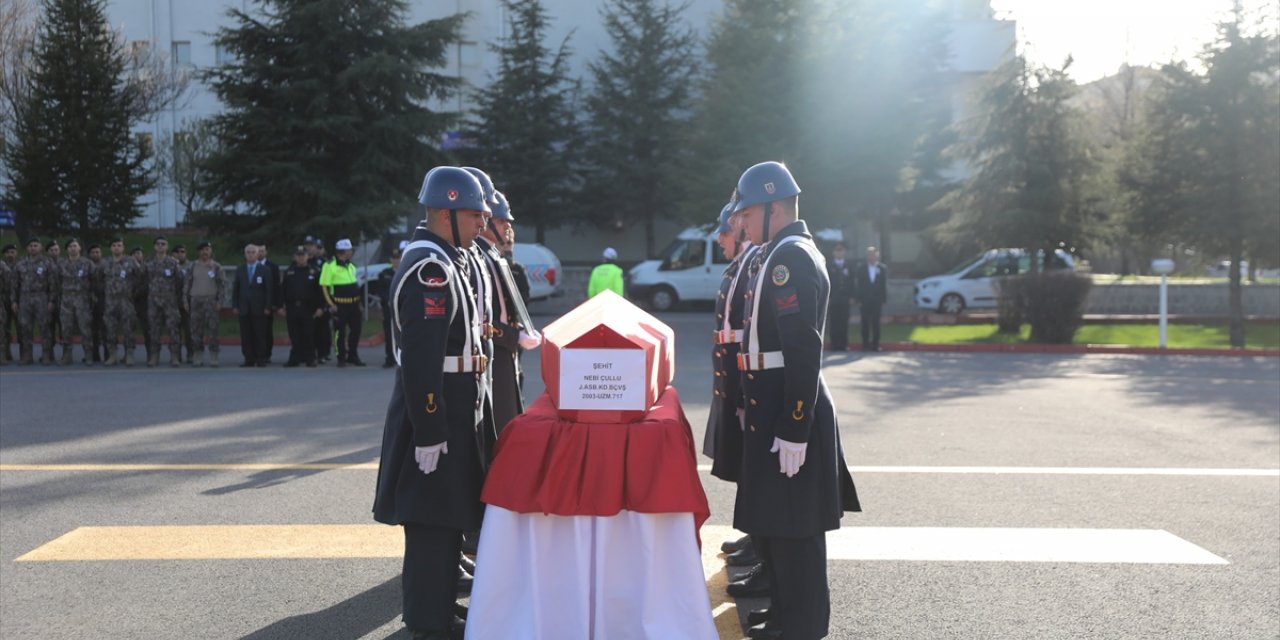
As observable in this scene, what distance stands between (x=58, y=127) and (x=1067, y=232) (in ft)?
85.7

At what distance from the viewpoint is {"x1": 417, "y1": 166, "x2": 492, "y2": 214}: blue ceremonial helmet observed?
509 centimetres

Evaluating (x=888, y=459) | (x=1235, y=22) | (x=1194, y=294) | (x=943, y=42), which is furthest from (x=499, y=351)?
(x=943, y=42)

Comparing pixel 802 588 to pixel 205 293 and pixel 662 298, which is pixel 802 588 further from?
pixel 662 298

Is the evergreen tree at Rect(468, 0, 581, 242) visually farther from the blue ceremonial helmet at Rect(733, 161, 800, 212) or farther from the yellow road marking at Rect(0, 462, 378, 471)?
the blue ceremonial helmet at Rect(733, 161, 800, 212)

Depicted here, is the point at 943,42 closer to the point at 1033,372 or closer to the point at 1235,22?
the point at 1235,22

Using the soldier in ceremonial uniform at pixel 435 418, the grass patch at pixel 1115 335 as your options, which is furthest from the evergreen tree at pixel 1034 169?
the soldier in ceremonial uniform at pixel 435 418

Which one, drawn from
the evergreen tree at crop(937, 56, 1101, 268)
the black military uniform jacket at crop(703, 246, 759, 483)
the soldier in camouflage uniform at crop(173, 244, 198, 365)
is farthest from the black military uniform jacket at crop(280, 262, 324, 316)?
the evergreen tree at crop(937, 56, 1101, 268)

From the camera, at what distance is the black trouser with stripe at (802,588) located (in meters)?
4.79

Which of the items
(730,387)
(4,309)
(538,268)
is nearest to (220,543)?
(730,387)

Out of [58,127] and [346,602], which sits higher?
[58,127]

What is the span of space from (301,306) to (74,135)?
664 inches

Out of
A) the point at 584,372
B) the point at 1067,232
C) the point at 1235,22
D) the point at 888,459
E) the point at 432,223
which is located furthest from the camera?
the point at 1067,232

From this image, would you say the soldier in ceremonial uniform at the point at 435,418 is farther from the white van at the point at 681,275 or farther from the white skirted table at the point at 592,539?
the white van at the point at 681,275

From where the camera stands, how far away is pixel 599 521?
4.70 meters
